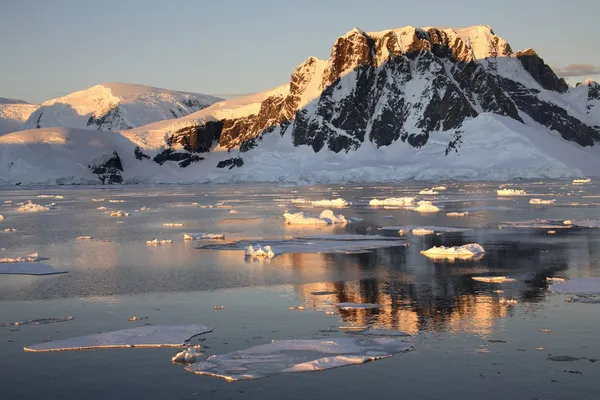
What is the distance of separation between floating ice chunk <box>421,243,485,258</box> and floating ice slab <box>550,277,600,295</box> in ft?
18.8

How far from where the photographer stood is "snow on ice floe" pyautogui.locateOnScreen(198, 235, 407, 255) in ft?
90.8

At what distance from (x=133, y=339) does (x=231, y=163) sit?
5743 inches

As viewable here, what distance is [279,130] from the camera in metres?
170

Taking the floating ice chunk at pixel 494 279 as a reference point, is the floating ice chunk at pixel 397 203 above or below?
above

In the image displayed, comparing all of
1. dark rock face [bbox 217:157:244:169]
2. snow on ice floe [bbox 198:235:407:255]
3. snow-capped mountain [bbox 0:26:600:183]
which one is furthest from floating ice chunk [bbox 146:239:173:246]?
dark rock face [bbox 217:157:244:169]

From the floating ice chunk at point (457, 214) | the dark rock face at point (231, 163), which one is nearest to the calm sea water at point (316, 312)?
the floating ice chunk at point (457, 214)

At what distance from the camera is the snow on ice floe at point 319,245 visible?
90.8 ft

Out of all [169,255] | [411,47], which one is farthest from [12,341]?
[411,47]

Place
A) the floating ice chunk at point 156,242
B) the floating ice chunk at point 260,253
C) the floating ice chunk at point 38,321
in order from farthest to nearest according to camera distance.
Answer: the floating ice chunk at point 156,242
the floating ice chunk at point 260,253
the floating ice chunk at point 38,321

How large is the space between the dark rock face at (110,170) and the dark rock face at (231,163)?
70.2 feet

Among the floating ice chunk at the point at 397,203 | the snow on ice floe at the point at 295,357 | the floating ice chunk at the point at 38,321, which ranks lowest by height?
the snow on ice floe at the point at 295,357

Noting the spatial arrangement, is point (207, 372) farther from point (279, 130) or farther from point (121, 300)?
point (279, 130)

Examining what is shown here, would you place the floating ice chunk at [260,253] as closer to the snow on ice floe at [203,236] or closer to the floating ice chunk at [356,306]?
the snow on ice floe at [203,236]

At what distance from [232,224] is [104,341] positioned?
26.5m
